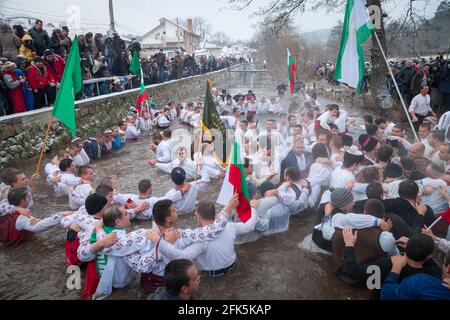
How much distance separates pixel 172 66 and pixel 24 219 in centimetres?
1890

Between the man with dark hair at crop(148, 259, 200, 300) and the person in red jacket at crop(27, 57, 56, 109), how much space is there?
8.11m

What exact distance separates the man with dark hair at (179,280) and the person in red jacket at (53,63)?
8785 millimetres

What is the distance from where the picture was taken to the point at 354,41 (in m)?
5.61

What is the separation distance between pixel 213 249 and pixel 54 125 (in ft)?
25.3

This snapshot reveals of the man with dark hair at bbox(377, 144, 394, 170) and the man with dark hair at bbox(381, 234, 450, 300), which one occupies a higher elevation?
the man with dark hair at bbox(377, 144, 394, 170)

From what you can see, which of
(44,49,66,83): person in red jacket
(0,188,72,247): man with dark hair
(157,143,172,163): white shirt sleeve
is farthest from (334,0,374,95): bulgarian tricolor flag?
(44,49,66,83): person in red jacket

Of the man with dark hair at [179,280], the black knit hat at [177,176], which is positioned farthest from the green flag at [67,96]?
the man with dark hair at [179,280]

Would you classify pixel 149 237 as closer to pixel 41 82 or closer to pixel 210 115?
pixel 210 115

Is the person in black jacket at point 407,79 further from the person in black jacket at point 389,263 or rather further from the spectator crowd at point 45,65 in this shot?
the spectator crowd at point 45,65

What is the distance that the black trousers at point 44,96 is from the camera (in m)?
9.08

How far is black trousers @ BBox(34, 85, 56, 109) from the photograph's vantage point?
9078 millimetres

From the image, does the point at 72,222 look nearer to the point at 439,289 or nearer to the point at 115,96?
the point at 439,289

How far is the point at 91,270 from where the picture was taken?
3240mm

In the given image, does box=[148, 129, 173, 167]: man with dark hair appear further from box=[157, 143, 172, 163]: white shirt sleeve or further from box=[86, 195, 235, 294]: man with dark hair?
box=[86, 195, 235, 294]: man with dark hair
